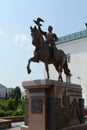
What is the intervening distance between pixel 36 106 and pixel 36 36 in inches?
99.0

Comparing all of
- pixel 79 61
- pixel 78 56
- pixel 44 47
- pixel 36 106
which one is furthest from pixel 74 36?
pixel 36 106

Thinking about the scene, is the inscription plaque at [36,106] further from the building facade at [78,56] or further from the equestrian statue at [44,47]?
the building facade at [78,56]

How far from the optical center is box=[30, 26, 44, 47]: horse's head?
971cm

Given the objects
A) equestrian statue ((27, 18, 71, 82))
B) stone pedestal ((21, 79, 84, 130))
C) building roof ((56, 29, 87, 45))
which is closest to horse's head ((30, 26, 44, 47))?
equestrian statue ((27, 18, 71, 82))

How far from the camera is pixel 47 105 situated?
28.9ft

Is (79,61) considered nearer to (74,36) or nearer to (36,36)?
(74,36)

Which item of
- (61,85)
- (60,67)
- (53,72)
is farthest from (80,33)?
(61,85)

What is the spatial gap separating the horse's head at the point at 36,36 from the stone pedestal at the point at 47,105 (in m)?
1.54

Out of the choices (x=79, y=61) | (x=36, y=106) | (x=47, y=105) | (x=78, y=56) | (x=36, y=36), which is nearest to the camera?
(x=47, y=105)

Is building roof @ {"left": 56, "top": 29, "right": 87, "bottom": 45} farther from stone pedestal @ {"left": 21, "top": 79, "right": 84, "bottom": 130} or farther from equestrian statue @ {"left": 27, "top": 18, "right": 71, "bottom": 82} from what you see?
stone pedestal @ {"left": 21, "top": 79, "right": 84, "bottom": 130}

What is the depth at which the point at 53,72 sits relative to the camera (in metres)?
28.8

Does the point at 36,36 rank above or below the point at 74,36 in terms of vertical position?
below

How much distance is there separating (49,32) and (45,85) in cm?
268

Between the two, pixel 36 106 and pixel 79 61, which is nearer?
pixel 36 106
